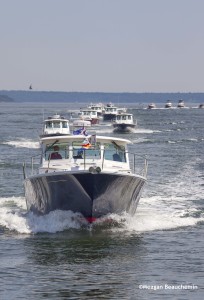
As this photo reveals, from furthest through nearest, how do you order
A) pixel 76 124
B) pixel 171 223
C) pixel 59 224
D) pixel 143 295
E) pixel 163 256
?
1. pixel 76 124
2. pixel 171 223
3. pixel 59 224
4. pixel 163 256
5. pixel 143 295

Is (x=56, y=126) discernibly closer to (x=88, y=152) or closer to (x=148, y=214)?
(x=148, y=214)

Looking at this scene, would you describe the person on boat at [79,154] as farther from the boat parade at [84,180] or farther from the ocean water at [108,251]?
the ocean water at [108,251]

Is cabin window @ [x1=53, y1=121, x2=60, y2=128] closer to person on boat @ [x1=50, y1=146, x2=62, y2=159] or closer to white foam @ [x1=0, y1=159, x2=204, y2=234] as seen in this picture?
white foam @ [x1=0, y1=159, x2=204, y2=234]

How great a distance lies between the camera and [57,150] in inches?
1121

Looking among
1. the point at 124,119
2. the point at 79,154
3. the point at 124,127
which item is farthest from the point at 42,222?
the point at 124,119

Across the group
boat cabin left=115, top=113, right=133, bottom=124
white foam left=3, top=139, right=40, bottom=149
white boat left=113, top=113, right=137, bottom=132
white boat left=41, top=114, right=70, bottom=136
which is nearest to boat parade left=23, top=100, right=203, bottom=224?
white foam left=3, top=139, right=40, bottom=149

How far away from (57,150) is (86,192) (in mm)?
3221

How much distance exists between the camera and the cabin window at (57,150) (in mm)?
28172

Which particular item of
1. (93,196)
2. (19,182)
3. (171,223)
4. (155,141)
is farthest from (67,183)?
(155,141)

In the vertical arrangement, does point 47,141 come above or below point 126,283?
above

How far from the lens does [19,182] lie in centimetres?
4031

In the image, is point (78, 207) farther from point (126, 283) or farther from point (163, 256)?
point (126, 283)

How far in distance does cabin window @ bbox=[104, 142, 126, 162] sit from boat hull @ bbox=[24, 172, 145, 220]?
1.48m

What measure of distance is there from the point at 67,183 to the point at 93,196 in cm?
90
